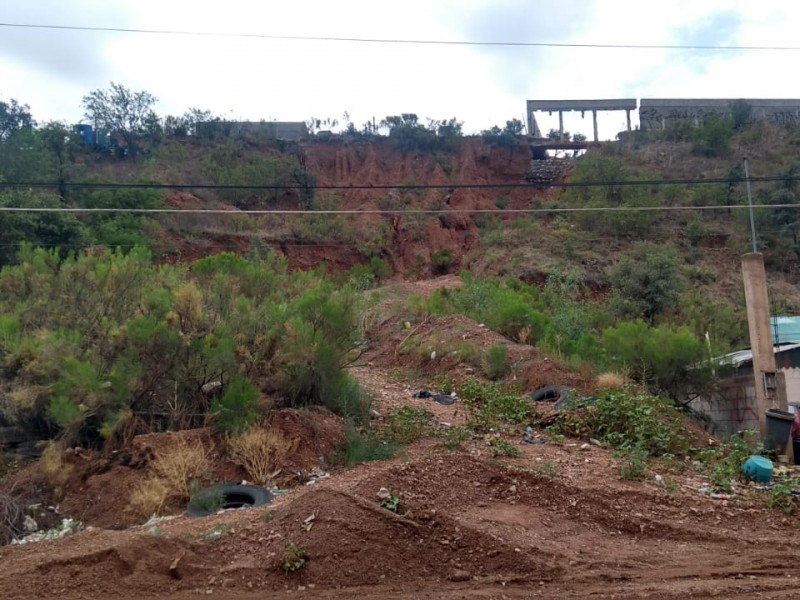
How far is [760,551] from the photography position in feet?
23.7

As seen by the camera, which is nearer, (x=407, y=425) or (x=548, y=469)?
(x=548, y=469)

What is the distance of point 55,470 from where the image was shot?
9102 mm

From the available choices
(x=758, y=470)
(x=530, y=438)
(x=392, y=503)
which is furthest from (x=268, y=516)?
(x=758, y=470)

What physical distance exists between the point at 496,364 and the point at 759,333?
4928 millimetres

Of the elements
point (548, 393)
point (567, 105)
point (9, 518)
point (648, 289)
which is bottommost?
point (548, 393)

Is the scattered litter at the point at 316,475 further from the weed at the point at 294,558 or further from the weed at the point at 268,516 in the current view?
the weed at the point at 294,558

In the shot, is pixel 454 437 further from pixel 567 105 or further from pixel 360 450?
pixel 567 105

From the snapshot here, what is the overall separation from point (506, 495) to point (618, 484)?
1590mm

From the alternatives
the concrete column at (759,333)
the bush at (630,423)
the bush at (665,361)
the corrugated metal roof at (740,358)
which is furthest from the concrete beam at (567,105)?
the bush at (630,423)

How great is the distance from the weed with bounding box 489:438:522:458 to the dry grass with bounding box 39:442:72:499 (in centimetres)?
527

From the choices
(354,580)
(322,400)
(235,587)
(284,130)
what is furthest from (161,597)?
(284,130)

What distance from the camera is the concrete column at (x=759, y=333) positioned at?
1286 centimetres

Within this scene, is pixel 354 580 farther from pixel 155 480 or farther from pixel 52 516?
pixel 52 516

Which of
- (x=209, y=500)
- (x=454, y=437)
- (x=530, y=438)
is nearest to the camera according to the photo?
(x=209, y=500)
